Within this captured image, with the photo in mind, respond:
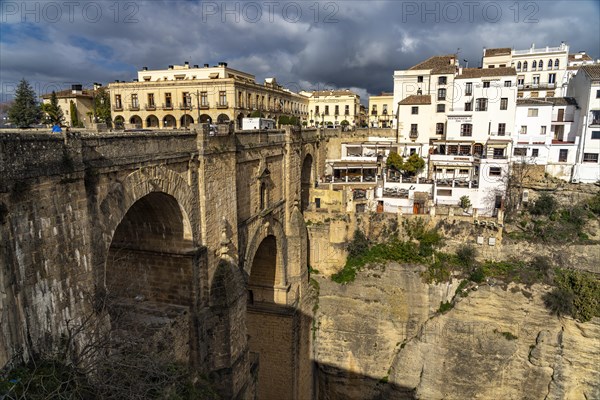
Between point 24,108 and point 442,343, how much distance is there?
25.1 metres

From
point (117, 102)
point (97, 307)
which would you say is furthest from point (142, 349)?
point (117, 102)

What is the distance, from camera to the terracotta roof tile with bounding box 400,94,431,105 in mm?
35125

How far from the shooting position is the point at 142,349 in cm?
819

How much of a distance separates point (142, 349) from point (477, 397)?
18898 millimetres

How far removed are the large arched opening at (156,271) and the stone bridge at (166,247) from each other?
35 mm

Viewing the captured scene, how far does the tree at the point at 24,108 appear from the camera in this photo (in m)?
20.7

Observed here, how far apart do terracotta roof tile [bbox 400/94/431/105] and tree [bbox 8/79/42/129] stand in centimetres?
2700

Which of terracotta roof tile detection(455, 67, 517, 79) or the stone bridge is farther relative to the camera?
terracotta roof tile detection(455, 67, 517, 79)

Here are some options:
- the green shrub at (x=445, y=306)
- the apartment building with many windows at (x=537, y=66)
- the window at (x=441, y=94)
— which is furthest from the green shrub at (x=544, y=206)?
the apartment building with many windows at (x=537, y=66)

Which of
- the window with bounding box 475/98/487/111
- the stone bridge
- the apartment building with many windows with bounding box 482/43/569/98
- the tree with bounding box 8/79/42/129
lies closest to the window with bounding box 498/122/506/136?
the window with bounding box 475/98/487/111

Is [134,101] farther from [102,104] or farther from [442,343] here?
[442,343]

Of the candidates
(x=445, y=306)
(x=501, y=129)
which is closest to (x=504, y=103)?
(x=501, y=129)

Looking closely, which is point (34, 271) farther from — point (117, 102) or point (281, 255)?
point (117, 102)

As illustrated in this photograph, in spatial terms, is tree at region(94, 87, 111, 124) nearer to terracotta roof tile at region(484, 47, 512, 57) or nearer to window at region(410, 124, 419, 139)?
window at region(410, 124, 419, 139)
